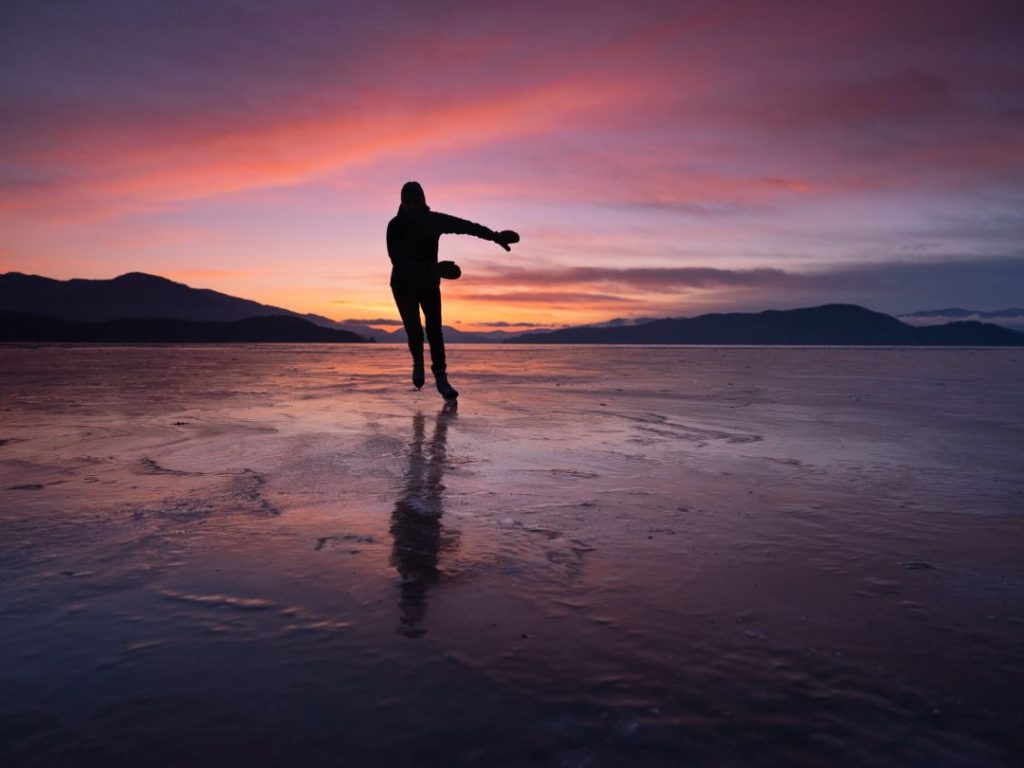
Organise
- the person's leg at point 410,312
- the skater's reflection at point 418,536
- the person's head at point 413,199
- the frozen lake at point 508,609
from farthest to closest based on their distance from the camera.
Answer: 1. the person's leg at point 410,312
2. the person's head at point 413,199
3. the skater's reflection at point 418,536
4. the frozen lake at point 508,609

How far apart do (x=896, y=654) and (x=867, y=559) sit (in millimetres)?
733

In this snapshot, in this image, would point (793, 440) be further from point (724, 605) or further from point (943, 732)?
point (943, 732)

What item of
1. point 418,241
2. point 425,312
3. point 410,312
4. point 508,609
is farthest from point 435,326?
point 508,609

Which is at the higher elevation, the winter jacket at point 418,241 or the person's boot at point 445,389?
the winter jacket at point 418,241

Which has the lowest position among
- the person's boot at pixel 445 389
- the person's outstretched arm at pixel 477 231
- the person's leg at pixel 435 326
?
the person's boot at pixel 445 389

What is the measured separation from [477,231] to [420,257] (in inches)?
29.1

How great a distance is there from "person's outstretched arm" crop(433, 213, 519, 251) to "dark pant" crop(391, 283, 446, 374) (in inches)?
27.2

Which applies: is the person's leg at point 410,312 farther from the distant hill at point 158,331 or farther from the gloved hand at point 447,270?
the distant hill at point 158,331

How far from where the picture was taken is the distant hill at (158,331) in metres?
95.9

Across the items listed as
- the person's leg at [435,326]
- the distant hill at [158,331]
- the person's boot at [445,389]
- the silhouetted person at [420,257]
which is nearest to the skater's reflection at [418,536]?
the person's boot at [445,389]

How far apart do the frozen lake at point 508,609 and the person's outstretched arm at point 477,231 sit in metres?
4.16

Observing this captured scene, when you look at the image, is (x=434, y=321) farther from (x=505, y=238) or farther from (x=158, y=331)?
(x=158, y=331)

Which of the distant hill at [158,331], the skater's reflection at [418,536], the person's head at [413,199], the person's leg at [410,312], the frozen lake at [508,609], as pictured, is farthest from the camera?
the distant hill at [158,331]

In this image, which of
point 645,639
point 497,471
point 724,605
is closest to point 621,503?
point 497,471
